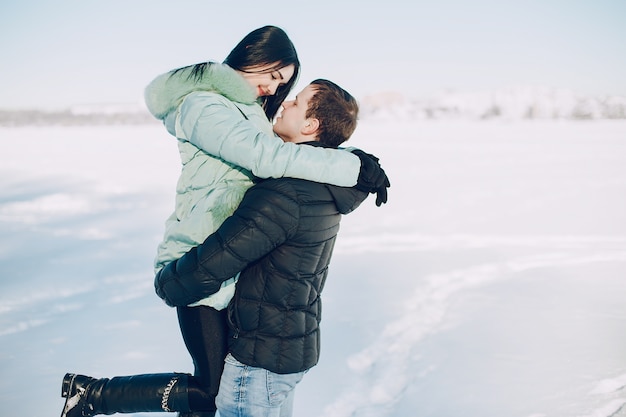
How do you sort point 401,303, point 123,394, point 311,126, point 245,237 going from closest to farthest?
point 245,237 → point 311,126 → point 123,394 → point 401,303

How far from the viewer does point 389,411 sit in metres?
2.78

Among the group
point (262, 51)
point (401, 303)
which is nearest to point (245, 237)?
point (262, 51)

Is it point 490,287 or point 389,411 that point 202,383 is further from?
point 490,287

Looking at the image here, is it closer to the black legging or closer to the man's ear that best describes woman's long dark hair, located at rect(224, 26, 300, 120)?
the man's ear

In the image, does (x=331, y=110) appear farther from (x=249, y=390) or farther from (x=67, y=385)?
(x=67, y=385)

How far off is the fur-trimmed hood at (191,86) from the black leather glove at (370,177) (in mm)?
382

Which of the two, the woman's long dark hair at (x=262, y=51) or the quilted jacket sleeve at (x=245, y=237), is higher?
the woman's long dark hair at (x=262, y=51)

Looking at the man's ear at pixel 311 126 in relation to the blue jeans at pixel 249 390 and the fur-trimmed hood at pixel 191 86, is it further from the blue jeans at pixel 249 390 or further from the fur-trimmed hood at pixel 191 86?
the blue jeans at pixel 249 390

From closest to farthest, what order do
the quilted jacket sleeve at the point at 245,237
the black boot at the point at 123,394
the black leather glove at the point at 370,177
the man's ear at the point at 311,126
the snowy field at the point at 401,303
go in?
the quilted jacket sleeve at the point at 245,237, the black leather glove at the point at 370,177, the man's ear at the point at 311,126, the black boot at the point at 123,394, the snowy field at the point at 401,303

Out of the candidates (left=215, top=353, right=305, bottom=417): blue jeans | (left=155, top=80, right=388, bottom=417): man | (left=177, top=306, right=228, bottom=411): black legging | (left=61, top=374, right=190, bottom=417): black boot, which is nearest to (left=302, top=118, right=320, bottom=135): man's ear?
(left=155, top=80, right=388, bottom=417): man

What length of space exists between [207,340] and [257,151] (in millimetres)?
604

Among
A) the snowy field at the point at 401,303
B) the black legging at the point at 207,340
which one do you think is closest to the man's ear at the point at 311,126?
the black legging at the point at 207,340

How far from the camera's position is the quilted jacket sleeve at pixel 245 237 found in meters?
1.51

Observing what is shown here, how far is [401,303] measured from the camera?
433 cm
